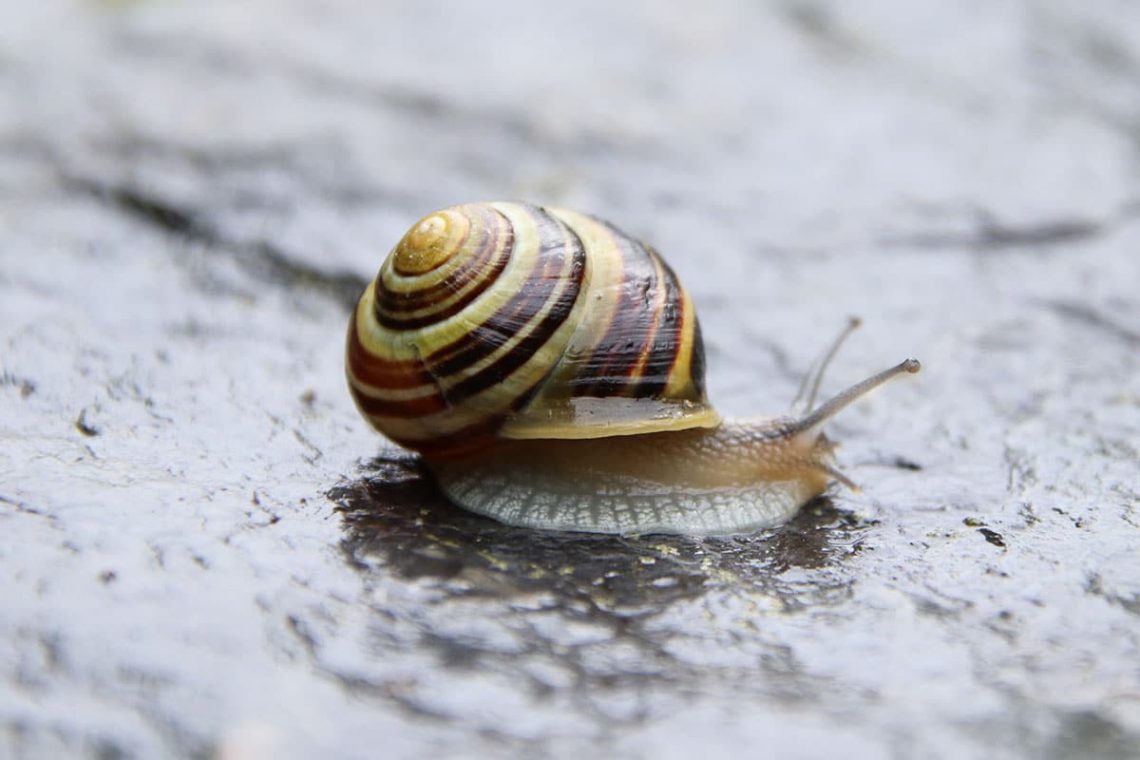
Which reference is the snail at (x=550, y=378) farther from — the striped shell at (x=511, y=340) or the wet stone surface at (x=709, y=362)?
the wet stone surface at (x=709, y=362)

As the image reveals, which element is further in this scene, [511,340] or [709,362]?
[709,362]

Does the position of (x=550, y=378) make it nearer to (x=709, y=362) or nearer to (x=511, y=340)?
(x=511, y=340)

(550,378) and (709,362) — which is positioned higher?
(550,378)

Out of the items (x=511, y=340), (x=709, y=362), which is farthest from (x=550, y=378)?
(x=709, y=362)

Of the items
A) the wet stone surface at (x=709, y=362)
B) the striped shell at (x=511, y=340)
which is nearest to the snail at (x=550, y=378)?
the striped shell at (x=511, y=340)

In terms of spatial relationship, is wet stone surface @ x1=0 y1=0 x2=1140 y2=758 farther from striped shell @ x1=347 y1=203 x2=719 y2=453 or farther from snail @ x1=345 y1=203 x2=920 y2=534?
striped shell @ x1=347 y1=203 x2=719 y2=453
